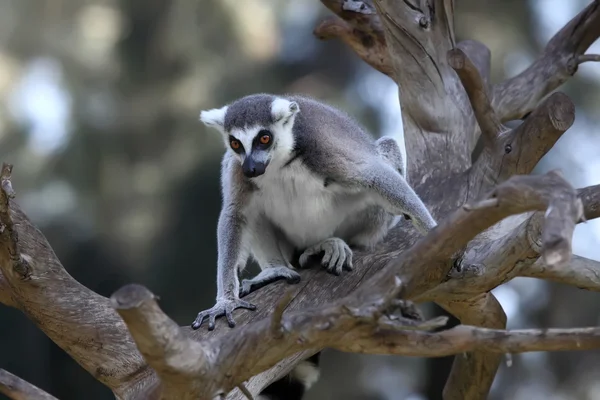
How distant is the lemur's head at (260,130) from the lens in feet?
14.2

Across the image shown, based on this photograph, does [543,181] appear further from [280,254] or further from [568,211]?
[280,254]

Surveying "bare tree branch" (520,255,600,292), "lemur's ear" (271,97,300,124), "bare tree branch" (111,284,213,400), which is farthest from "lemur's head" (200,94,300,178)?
"bare tree branch" (111,284,213,400)

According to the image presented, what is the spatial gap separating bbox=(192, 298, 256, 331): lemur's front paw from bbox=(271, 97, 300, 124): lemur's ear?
1.08m

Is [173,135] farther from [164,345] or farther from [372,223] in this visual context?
[164,345]

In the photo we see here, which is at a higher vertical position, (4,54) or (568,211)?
(4,54)

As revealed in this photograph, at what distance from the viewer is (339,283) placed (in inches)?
169

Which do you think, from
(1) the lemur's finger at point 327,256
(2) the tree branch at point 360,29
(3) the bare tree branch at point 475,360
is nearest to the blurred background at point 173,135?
(2) the tree branch at point 360,29

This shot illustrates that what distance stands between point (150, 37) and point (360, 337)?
669 centimetres

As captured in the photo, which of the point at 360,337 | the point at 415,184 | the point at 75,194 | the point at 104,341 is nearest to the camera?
the point at 360,337

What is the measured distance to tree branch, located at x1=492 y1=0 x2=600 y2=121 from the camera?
5.31 metres

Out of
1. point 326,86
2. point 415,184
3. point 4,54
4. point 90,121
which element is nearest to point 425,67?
point 415,184

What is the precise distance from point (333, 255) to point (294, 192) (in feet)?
1.42

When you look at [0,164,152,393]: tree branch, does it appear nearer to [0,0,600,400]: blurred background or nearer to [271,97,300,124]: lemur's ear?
[271,97,300,124]: lemur's ear

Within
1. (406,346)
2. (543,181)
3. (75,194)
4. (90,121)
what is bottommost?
(406,346)
